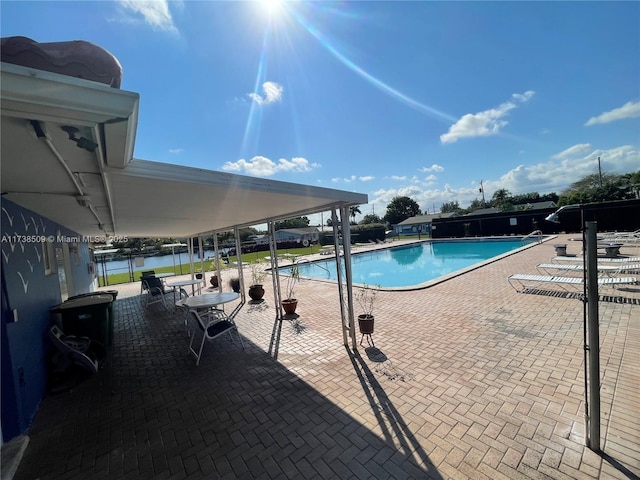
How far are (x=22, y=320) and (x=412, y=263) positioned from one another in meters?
17.3

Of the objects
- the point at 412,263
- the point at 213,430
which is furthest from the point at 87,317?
the point at 412,263

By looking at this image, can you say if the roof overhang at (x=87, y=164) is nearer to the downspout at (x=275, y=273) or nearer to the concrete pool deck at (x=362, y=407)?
the downspout at (x=275, y=273)

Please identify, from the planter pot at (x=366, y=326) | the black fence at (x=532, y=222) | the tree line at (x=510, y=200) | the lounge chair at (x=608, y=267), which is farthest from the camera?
the tree line at (x=510, y=200)

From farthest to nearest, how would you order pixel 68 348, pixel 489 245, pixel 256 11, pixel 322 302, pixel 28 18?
pixel 489 245 < pixel 322 302 < pixel 256 11 < pixel 68 348 < pixel 28 18

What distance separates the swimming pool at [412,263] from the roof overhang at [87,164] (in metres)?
7.02

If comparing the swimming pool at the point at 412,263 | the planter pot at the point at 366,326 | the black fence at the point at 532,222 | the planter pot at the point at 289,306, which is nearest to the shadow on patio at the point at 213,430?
the planter pot at the point at 366,326

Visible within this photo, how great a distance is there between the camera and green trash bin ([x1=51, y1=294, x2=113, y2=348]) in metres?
4.55

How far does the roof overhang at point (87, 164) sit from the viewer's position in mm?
1158

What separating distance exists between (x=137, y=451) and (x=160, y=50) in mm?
6510

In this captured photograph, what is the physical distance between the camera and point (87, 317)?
4.68 m

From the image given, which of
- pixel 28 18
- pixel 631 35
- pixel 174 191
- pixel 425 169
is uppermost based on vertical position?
pixel 425 169

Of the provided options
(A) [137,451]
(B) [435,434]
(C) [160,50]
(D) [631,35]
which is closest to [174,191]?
(A) [137,451]

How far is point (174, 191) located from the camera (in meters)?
3.05

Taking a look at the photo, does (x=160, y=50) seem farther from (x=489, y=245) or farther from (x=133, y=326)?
(x=489, y=245)
